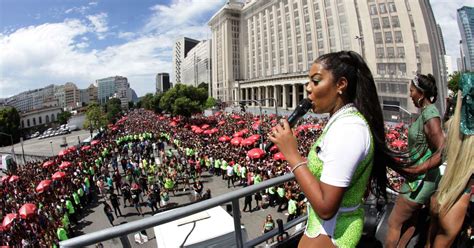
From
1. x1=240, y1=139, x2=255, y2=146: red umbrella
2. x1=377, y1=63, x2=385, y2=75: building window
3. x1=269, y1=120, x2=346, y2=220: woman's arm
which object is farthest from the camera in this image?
x1=377, y1=63, x2=385, y2=75: building window

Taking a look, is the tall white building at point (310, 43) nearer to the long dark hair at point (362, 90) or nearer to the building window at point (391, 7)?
the building window at point (391, 7)

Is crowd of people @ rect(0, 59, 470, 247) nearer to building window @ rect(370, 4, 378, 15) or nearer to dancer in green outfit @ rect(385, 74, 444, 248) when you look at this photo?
dancer in green outfit @ rect(385, 74, 444, 248)

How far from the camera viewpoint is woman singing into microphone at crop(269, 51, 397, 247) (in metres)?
1.52

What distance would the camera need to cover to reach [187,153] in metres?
24.6

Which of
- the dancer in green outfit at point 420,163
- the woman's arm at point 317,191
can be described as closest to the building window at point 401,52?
the dancer in green outfit at point 420,163

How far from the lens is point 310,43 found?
2714 inches

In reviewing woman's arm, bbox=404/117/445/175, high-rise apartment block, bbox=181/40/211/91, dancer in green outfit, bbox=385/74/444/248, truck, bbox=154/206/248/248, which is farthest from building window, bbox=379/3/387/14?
high-rise apartment block, bbox=181/40/211/91

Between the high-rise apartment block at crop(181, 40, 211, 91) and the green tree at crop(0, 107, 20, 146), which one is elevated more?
the high-rise apartment block at crop(181, 40, 211, 91)

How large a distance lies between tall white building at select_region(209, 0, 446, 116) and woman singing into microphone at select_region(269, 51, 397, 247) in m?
38.2

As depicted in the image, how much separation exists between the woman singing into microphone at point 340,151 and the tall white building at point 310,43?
125 feet

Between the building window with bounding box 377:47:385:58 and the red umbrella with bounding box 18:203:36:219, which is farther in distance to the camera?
the building window with bounding box 377:47:385:58

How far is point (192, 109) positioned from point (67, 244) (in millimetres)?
52141

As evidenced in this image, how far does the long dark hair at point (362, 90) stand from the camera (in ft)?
5.80

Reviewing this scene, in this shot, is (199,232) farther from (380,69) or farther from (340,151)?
(380,69)
